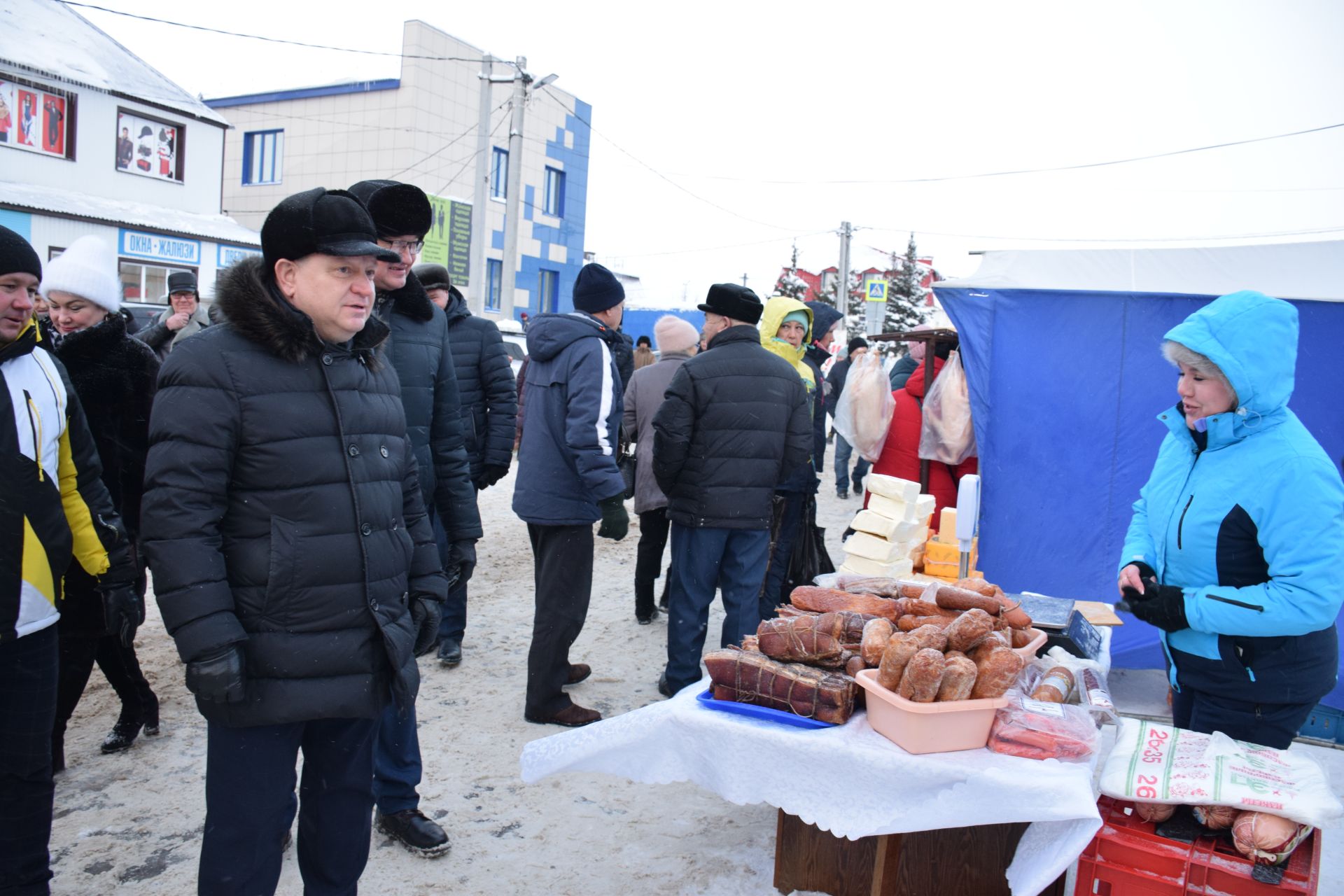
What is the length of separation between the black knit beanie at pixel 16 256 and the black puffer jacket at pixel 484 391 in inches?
85.5

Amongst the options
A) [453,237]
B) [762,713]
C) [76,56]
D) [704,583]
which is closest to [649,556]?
[704,583]

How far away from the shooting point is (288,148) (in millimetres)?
28922

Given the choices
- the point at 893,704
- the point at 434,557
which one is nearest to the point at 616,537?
the point at 434,557

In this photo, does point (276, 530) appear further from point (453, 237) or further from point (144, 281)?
point (453, 237)

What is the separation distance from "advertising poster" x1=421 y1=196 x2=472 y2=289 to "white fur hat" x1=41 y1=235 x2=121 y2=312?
2020cm

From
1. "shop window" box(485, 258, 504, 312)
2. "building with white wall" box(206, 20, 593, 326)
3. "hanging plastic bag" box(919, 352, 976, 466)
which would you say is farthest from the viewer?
"shop window" box(485, 258, 504, 312)

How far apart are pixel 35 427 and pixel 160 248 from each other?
1989 cm

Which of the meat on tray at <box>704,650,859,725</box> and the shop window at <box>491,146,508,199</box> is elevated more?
the shop window at <box>491,146,508,199</box>

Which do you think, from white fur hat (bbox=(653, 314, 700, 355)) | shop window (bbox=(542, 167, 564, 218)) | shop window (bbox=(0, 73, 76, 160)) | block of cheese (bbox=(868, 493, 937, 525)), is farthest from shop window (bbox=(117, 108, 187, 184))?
block of cheese (bbox=(868, 493, 937, 525))

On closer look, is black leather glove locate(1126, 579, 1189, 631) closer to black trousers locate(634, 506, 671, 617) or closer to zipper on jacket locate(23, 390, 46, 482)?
zipper on jacket locate(23, 390, 46, 482)

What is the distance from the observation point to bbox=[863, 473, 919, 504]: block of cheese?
4832 mm

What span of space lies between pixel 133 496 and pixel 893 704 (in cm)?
361

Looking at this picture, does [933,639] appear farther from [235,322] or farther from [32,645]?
[32,645]

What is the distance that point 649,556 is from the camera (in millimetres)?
6250
